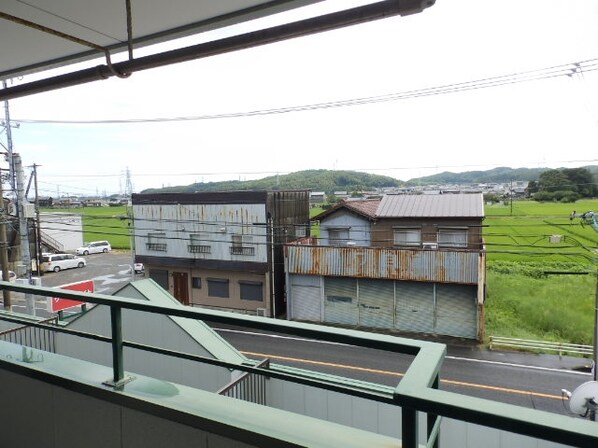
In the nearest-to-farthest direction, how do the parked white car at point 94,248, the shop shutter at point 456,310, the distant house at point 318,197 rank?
the shop shutter at point 456,310 → the distant house at point 318,197 → the parked white car at point 94,248

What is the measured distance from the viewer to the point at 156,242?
1545cm

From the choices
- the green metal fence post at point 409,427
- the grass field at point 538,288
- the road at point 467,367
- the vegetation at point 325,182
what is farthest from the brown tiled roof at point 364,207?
the green metal fence post at point 409,427

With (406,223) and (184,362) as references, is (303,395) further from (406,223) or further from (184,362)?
(406,223)

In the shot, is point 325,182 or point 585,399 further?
point 325,182

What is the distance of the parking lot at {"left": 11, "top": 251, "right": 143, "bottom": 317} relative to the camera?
1758 cm

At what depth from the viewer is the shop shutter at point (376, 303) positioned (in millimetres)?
12344

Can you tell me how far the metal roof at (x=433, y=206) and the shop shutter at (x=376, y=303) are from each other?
2305 millimetres

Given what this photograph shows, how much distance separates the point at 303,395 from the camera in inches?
192

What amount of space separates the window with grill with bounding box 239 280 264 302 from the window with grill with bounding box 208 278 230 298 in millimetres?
609

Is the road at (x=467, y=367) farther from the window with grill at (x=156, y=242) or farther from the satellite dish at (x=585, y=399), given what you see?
the window with grill at (x=156, y=242)

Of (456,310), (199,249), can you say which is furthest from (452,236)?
(199,249)

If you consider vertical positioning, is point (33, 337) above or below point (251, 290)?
above

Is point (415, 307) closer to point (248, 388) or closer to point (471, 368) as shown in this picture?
point (471, 368)

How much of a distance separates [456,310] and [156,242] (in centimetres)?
1065
